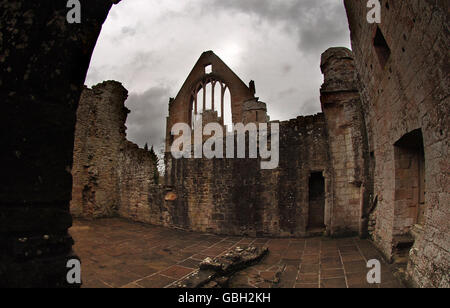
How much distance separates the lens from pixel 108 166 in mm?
10820

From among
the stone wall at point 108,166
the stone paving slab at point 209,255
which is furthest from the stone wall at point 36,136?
the stone wall at point 108,166

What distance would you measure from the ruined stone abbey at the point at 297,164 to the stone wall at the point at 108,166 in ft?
0.16

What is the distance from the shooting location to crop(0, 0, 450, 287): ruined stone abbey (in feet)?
4.34

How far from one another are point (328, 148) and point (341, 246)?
2.80 meters

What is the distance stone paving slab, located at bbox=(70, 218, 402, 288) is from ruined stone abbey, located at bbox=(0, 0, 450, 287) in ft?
1.96

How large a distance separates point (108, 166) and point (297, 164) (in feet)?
28.3

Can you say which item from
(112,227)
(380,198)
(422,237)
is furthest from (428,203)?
(112,227)

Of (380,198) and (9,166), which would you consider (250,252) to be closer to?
(380,198)

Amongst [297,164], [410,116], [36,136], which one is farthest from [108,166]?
[410,116]

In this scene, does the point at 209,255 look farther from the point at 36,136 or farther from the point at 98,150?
the point at 98,150

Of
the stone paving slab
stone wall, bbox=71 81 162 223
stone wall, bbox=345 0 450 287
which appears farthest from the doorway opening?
stone wall, bbox=71 81 162 223

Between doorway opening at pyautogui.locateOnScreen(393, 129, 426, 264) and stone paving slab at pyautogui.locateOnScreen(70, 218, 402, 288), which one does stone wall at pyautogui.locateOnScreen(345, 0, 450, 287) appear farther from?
stone paving slab at pyautogui.locateOnScreen(70, 218, 402, 288)

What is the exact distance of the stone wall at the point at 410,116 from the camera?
255cm

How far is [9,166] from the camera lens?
1235 mm
